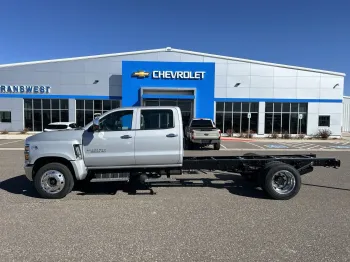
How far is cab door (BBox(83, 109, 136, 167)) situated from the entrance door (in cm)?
2262

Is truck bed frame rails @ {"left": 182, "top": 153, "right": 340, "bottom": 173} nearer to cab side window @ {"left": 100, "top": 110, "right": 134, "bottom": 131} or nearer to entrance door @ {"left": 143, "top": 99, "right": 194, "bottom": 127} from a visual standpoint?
cab side window @ {"left": 100, "top": 110, "right": 134, "bottom": 131}

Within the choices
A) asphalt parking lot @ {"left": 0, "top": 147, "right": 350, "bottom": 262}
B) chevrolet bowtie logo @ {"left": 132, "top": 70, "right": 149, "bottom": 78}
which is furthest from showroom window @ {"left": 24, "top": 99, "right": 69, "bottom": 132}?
asphalt parking lot @ {"left": 0, "top": 147, "right": 350, "bottom": 262}

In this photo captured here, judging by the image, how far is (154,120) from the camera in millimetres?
6535

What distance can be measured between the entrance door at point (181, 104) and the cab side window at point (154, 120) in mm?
22409

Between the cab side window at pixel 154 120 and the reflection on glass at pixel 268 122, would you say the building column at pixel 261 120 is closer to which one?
the reflection on glass at pixel 268 122

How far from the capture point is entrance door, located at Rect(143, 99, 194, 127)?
95.7 feet

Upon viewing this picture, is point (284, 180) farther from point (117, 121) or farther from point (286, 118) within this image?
point (286, 118)

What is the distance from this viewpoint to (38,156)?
6.04 metres

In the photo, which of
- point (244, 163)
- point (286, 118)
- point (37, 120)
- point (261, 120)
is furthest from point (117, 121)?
point (286, 118)

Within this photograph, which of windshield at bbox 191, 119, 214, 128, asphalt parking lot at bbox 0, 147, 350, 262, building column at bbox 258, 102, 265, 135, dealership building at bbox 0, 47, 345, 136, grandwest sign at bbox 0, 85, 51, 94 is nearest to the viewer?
asphalt parking lot at bbox 0, 147, 350, 262

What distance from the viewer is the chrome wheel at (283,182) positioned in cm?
623

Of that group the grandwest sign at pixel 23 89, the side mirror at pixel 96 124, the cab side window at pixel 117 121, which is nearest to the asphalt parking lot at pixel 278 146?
the cab side window at pixel 117 121

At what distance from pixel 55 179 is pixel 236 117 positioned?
26.3m

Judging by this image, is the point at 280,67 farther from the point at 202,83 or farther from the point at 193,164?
the point at 193,164
